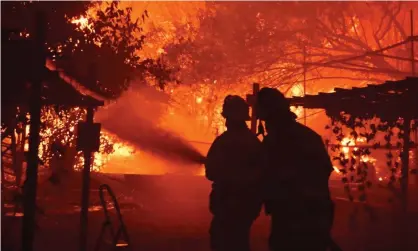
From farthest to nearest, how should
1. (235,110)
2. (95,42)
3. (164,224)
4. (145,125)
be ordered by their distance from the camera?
1. (145,125)
2. (164,224)
3. (95,42)
4. (235,110)

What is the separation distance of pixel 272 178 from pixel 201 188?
17.1 m

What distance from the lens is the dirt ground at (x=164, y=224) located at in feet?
36.7

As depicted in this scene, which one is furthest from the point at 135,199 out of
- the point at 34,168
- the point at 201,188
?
the point at 34,168

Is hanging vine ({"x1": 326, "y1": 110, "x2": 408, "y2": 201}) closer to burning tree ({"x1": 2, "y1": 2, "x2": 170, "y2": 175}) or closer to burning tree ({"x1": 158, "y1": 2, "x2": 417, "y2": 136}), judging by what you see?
burning tree ({"x1": 2, "y1": 2, "x2": 170, "y2": 175})

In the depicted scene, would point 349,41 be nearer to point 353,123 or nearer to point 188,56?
point 188,56

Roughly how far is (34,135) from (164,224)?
9.10 metres

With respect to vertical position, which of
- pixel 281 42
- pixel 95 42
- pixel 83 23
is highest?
pixel 281 42

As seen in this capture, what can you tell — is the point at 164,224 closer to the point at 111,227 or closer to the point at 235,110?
the point at 111,227

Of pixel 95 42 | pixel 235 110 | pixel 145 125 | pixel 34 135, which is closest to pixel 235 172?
pixel 235 110

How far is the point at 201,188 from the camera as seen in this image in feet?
70.8

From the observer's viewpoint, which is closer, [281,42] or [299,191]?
[299,191]

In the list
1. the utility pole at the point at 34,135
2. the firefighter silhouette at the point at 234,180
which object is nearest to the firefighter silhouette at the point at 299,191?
the firefighter silhouette at the point at 234,180

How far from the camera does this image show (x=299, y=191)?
4527 mm

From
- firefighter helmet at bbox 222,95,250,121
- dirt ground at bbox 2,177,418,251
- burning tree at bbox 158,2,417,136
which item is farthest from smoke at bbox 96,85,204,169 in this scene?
burning tree at bbox 158,2,417,136
